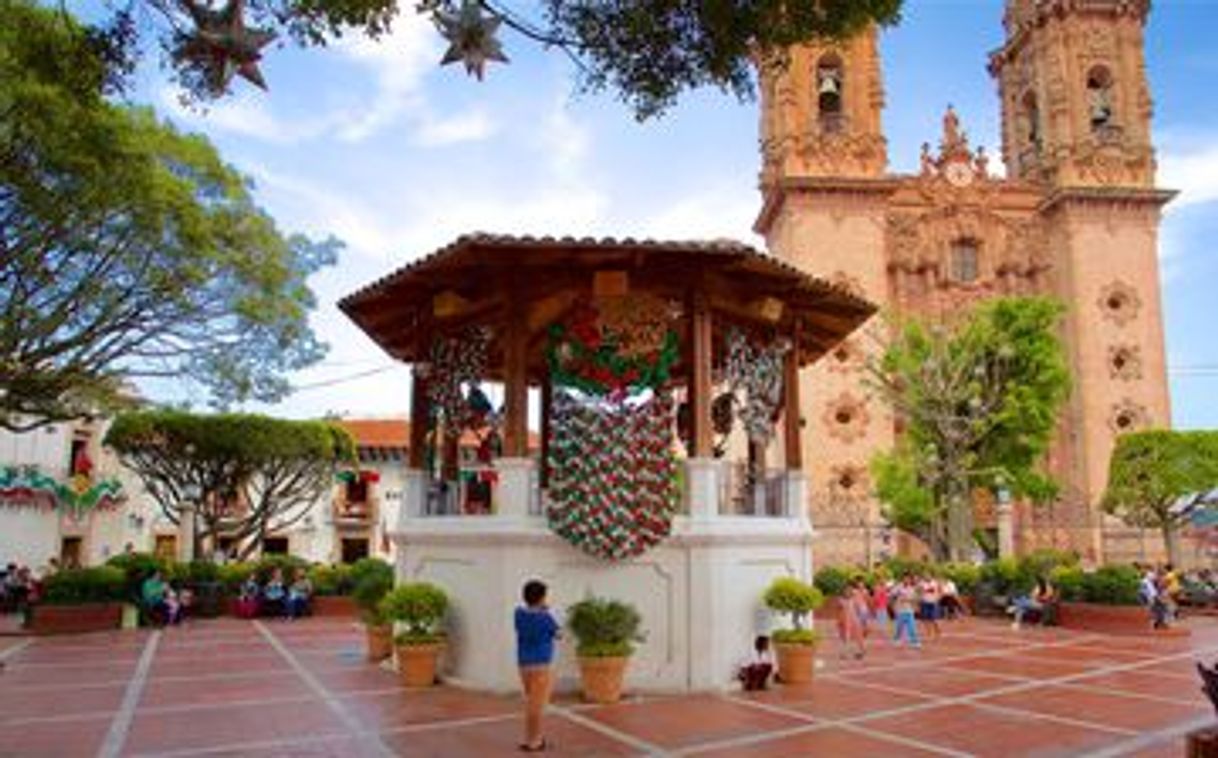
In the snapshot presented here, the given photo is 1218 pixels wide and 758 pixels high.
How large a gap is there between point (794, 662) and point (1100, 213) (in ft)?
105

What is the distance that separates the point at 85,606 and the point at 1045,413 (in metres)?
25.6

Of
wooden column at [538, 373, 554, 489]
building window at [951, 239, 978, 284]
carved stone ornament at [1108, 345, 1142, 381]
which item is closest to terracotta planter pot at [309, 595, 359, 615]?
wooden column at [538, 373, 554, 489]

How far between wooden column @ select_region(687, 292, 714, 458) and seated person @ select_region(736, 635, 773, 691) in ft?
7.89

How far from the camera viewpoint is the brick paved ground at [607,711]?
8.44m

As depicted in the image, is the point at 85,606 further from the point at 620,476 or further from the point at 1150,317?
the point at 1150,317

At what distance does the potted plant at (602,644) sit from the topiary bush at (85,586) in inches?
555

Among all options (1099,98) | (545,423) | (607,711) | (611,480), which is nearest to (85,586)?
(545,423)

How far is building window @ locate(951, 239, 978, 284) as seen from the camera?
124 feet

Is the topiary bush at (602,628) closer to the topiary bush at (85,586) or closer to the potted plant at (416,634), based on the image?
the potted plant at (416,634)

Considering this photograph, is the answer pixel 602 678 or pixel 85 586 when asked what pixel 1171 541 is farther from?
pixel 85 586

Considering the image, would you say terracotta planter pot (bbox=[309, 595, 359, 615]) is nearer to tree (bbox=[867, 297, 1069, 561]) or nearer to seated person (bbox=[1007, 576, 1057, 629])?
seated person (bbox=[1007, 576, 1057, 629])

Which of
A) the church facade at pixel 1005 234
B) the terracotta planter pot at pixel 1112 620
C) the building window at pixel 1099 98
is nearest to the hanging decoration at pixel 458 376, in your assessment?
the terracotta planter pot at pixel 1112 620

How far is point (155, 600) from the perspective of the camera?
20.8 m

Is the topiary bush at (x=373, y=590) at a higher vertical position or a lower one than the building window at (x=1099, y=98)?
lower
